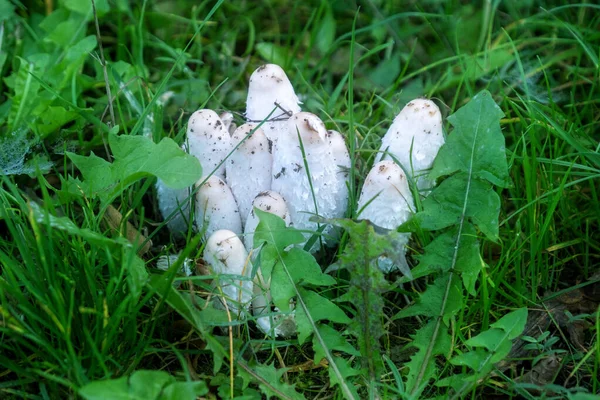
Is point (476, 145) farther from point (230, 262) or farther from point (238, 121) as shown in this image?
point (238, 121)

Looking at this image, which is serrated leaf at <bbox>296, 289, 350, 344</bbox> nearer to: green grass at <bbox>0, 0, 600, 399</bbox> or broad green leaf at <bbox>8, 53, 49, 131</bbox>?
green grass at <bbox>0, 0, 600, 399</bbox>

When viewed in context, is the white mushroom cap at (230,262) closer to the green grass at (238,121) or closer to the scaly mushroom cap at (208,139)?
the green grass at (238,121)

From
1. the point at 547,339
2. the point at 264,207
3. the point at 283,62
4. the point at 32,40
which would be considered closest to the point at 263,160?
the point at 264,207

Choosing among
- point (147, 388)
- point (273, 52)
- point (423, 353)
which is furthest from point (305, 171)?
point (273, 52)

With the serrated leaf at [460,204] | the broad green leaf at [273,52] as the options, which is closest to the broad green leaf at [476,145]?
the serrated leaf at [460,204]

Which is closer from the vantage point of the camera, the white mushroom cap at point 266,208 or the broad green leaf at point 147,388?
the broad green leaf at point 147,388

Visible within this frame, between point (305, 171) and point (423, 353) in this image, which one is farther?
point (305, 171)

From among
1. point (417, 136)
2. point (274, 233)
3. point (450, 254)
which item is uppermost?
point (417, 136)

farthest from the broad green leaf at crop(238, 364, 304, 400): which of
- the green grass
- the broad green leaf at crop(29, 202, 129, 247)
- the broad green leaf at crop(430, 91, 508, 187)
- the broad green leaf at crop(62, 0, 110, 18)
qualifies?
the broad green leaf at crop(62, 0, 110, 18)
